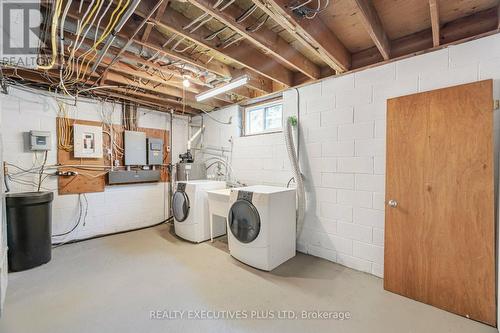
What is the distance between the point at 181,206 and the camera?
3.50m

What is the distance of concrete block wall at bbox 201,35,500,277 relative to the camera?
6.57 feet

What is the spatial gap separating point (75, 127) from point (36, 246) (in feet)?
5.84

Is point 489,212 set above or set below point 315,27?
below

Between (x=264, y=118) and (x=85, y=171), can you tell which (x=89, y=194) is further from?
(x=264, y=118)

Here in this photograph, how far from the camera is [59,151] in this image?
3301 mm

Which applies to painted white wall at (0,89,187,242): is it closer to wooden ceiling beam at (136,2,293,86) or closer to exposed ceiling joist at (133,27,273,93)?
exposed ceiling joist at (133,27,273,93)

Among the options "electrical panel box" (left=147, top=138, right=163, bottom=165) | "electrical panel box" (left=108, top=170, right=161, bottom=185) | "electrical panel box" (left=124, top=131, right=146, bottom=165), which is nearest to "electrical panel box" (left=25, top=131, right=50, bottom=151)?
"electrical panel box" (left=108, top=170, right=161, bottom=185)

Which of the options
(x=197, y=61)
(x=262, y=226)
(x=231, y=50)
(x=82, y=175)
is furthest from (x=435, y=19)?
(x=82, y=175)

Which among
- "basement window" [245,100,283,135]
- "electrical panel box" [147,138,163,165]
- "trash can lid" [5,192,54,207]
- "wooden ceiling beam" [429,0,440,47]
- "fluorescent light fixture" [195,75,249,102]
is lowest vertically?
"trash can lid" [5,192,54,207]

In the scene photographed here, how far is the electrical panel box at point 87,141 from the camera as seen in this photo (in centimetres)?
341

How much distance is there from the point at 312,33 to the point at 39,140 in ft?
12.5

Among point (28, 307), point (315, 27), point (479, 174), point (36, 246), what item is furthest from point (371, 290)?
point (36, 246)

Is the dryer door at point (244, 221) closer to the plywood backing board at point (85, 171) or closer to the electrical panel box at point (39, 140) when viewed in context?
the plywood backing board at point (85, 171)

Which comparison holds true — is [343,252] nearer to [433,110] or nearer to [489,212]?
[489,212]
